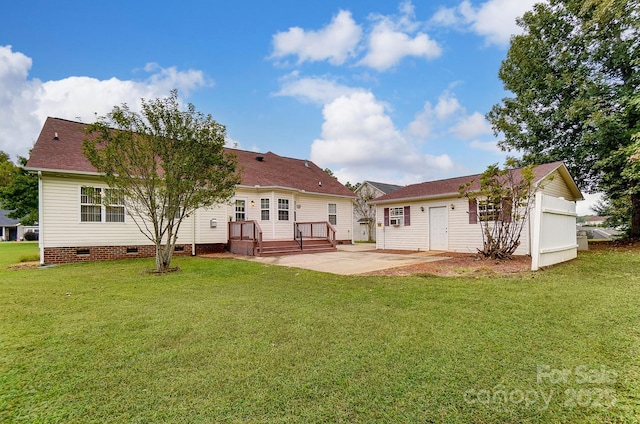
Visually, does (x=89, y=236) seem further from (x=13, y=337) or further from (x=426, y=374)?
(x=426, y=374)

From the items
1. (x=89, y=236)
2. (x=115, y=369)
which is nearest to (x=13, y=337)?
(x=115, y=369)

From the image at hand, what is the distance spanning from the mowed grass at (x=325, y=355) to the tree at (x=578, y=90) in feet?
39.1

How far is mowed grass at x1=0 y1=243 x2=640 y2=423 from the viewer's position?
7.04ft

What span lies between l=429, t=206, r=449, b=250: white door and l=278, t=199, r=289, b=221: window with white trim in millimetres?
7024

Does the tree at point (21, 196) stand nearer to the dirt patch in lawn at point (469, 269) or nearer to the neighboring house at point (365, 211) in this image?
the neighboring house at point (365, 211)

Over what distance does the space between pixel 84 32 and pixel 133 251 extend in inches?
335

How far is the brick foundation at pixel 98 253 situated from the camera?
10778mm

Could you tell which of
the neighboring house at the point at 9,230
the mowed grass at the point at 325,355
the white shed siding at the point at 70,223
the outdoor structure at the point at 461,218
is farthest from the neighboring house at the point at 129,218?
the neighboring house at the point at 9,230

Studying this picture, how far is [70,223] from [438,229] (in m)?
14.8

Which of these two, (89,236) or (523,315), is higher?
(89,236)

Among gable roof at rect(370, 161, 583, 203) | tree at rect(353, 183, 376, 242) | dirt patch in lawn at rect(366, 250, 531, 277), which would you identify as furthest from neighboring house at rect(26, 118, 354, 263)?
tree at rect(353, 183, 376, 242)

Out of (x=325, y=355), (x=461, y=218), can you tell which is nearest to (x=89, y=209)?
(x=325, y=355)

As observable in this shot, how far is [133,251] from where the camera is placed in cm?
1222

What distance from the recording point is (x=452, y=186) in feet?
45.8
